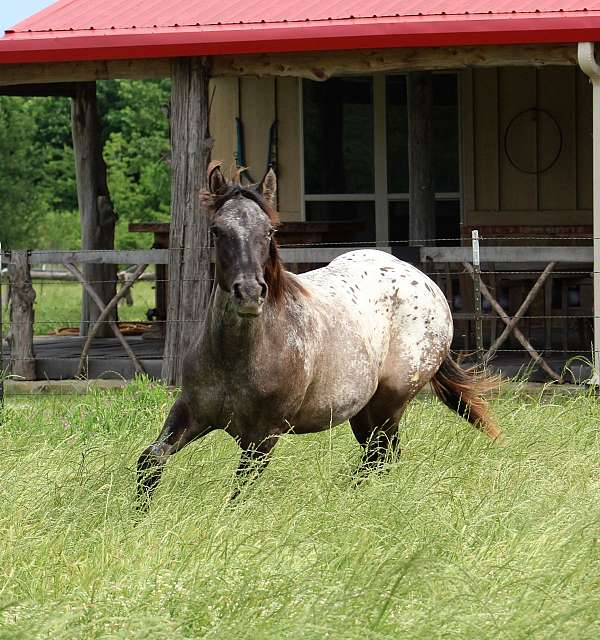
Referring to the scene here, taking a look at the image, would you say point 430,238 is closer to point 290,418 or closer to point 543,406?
point 543,406

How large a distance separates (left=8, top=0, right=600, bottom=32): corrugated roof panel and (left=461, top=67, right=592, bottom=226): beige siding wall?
2953 millimetres

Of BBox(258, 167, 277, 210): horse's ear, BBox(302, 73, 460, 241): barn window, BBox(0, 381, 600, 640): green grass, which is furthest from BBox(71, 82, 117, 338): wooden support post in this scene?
BBox(258, 167, 277, 210): horse's ear

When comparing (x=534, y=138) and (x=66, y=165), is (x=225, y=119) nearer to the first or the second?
(x=534, y=138)

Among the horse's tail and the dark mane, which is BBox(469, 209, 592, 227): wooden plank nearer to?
the horse's tail

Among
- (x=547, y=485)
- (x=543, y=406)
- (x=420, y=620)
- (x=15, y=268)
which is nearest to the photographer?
(x=420, y=620)

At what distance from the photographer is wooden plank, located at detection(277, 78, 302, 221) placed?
14172 mm

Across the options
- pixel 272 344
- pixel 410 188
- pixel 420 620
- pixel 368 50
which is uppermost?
pixel 368 50

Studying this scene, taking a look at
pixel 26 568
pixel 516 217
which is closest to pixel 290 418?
pixel 26 568

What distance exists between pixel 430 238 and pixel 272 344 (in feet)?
22.3

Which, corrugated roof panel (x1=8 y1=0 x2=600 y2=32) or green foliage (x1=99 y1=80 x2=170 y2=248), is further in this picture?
green foliage (x1=99 y1=80 x2=170 y2=248)

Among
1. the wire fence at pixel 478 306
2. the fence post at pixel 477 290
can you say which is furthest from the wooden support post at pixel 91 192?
the fence post at pixel 477 290

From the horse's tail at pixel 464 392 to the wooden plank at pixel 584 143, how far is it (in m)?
6.24

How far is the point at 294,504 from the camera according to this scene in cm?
593

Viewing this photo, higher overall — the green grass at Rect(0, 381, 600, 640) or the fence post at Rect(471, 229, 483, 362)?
the fence post at Rect(471, 229, 483, 362)
